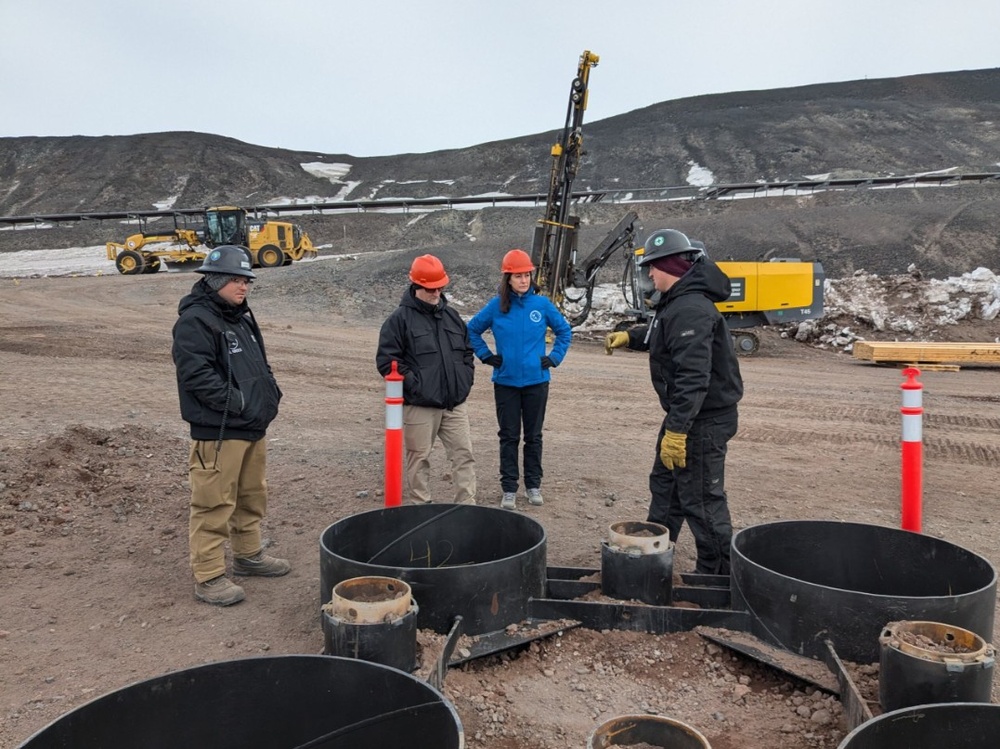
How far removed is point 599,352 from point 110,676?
1412 centimetres

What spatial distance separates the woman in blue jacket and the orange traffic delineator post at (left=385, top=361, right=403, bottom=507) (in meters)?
1.37

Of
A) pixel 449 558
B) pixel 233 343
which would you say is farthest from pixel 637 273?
pixel 233 343

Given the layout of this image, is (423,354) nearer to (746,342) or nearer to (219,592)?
(219,592)


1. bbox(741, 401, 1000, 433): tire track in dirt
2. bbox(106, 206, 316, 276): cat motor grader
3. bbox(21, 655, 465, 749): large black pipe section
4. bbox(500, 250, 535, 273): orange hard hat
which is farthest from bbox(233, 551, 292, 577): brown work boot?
bbox(106, 206, 316, 276): cat motor grader

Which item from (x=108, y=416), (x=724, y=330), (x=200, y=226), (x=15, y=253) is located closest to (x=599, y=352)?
(x=108, y=416)

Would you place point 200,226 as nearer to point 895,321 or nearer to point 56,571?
point 895,321

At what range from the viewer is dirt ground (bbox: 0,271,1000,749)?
3.55m

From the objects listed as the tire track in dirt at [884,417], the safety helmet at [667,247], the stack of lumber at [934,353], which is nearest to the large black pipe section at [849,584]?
the safety helmet at [667,247]

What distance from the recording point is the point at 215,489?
4.46 metres

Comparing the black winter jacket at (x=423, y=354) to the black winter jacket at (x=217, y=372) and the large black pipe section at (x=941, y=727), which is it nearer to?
the black winter jacket at (x=217, y=372)

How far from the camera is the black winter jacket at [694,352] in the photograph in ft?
14.2

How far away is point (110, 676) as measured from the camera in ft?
12.3

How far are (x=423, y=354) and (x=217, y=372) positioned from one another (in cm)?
145

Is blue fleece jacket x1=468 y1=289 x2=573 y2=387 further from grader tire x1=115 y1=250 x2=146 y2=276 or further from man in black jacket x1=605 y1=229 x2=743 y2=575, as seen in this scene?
grader tire x1=115 y1=250 x2=146 y2=276
